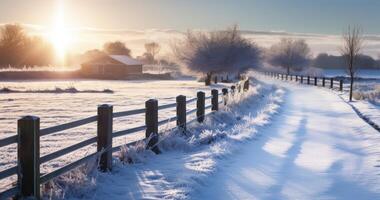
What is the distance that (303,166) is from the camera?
30.0ft

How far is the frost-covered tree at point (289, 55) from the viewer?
126 meters

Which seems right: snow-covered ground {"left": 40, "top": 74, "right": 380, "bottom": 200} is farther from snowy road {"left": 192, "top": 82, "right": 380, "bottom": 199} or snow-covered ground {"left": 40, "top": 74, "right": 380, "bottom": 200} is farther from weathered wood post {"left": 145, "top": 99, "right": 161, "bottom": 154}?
weathered wood post {"left": 145, "top": 99, "right": 161, "bottom": 154}

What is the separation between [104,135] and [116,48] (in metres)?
120

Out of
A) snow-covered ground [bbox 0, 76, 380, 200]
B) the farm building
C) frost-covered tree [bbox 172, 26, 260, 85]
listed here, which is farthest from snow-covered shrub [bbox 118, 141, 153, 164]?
the farm building

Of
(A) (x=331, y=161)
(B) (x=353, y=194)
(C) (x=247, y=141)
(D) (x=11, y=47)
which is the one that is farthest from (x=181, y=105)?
(D) (x=11, y=47)

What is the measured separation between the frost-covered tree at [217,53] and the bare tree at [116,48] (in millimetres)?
66605

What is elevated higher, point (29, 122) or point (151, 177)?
point (29, 122)

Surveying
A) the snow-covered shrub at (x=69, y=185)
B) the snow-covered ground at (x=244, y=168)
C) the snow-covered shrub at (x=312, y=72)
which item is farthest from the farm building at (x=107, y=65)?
the snow-covered shrub at (x=69, y=185)

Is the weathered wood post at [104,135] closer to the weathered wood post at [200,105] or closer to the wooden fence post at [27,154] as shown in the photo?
the wooden fence post at [27,154]

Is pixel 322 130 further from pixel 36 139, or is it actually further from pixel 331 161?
pixel 36 139

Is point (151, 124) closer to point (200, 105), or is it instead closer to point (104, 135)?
point (104, 135)

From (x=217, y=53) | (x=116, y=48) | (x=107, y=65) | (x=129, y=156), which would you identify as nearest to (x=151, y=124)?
(x=129, y=156)

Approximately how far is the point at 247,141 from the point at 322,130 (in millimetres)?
3350

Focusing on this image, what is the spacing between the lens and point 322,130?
46.4 feet
